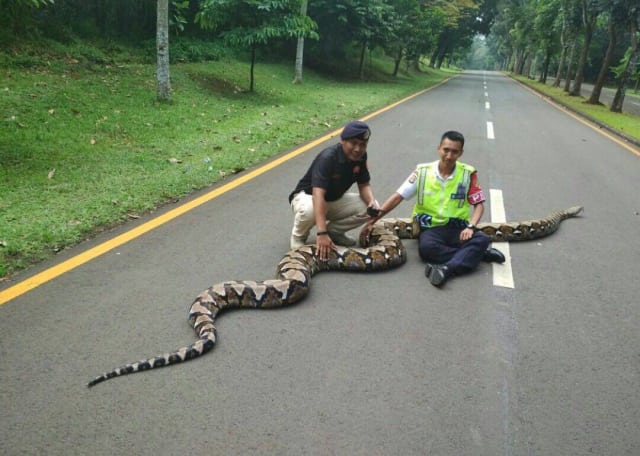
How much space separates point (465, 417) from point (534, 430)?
0.38 metres

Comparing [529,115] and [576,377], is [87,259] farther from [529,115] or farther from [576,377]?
[529,115]

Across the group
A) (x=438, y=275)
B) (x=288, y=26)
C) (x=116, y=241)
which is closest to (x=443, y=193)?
(x=438, y=275)

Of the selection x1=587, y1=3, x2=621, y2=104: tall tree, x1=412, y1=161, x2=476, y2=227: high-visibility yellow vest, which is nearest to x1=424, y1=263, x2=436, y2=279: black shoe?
x1=412, y1=161, x2=476, y2=227: high-visibility yellow vest

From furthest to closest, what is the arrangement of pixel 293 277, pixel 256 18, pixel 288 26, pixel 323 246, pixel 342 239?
pixel 256 18
pixel 288 26
pixel 342 239
pixel 323 246
pixel 293 277

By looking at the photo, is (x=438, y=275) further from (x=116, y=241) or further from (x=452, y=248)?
(x=116, y=241)

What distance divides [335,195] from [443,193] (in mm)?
1098

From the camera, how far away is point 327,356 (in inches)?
144

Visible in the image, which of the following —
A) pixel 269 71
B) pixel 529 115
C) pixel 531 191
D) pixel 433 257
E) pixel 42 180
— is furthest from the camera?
pixel 269 71

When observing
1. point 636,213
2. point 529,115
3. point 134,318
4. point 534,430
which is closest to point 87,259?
point 134,318

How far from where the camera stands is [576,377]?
3557 mm

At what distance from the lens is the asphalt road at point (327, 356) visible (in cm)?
290

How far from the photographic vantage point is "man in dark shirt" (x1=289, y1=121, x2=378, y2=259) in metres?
4.91

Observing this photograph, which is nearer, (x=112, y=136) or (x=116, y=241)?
(x=116, y=241)

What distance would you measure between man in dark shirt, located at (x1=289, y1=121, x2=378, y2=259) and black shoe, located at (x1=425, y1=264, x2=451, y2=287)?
2.99 feet
